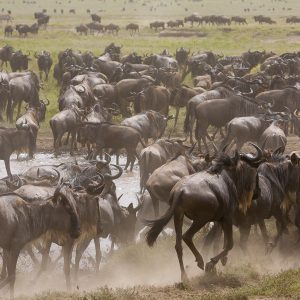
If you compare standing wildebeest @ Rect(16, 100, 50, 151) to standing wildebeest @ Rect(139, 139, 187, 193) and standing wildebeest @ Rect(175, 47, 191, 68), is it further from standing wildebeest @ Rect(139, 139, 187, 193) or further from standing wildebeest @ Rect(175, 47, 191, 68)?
standing wildebeest @ Rect(175, 47, 191, 68)

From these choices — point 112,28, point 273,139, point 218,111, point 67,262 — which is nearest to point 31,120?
point 218,111

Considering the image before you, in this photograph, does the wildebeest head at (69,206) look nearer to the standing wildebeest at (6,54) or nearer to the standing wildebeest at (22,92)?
the standing wildebeest at (22,92)

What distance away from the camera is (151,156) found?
14.4m

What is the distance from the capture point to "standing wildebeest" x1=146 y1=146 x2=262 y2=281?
29.1 feet

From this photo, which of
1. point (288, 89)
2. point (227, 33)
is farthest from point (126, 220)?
point (227, 33)

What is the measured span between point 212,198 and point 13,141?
30.3 feet

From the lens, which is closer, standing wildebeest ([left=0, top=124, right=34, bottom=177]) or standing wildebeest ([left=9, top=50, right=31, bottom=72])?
standing wildebeest ([left=0, top=124, right=34, bottom=177])

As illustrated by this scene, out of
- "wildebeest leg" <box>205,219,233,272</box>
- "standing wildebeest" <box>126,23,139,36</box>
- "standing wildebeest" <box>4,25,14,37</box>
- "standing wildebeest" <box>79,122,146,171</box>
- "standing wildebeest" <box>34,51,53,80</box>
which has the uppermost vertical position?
"wildebeest leg" <box>205,219,233,272</box>

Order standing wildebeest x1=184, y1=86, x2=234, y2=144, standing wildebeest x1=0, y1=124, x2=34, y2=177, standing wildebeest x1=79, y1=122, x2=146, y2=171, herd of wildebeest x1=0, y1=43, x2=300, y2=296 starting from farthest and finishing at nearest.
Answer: standing wildebeest x1=184, y1=86, x2=234, y2=144, standing wildebeest x1=79, y1=122, x2=146, y2=171, standing wildebeest x1=0, y1=124, x2=34, y2=177, herd of wildebeest x1=0, y1=43, x2=300, y2=296

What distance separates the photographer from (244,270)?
987 centimetres

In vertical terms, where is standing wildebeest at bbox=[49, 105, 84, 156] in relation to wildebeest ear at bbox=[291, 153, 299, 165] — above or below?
below

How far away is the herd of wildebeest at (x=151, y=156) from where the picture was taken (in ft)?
30.4

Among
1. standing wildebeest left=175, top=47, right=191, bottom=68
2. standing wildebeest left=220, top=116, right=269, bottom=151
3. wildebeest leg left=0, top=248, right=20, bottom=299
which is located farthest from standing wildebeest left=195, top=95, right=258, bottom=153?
standing wildebeest left=175, top=47, right=191, bottom=68

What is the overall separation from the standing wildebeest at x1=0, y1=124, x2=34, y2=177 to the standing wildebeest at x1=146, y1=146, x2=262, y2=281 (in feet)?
26.7
